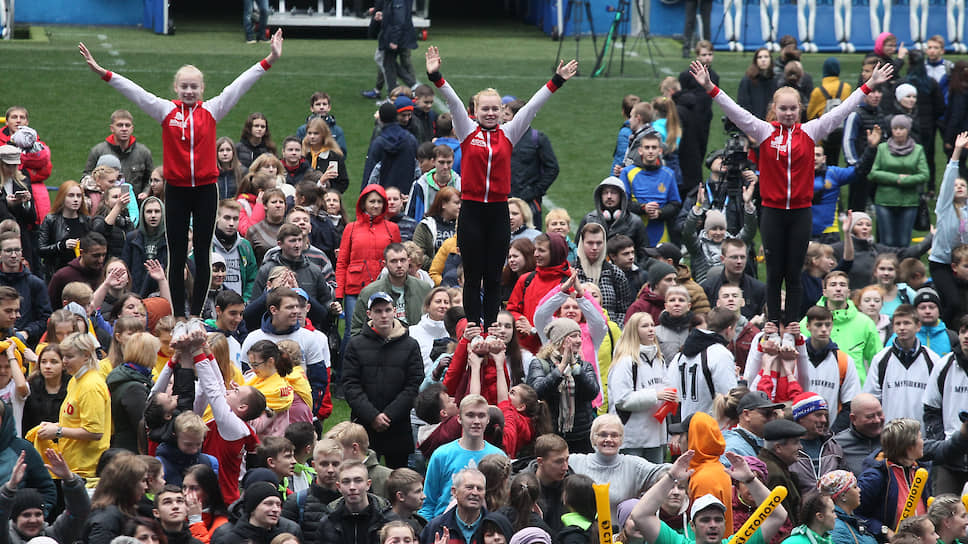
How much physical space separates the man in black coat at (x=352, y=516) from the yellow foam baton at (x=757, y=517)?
2.23m

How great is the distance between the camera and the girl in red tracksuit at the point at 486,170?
9109 mm

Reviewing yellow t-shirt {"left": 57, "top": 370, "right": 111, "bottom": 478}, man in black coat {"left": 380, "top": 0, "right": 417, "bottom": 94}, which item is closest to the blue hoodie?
yellow t-shirt {"left": 57, "top": 370, "right": 111, "bottom": 478}

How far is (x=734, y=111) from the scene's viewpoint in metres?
9.19

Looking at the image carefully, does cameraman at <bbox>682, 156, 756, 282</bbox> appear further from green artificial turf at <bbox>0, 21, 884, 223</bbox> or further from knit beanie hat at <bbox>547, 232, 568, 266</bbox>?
green artificial turf at <bbox>0, 21, 884, 223</bbox>

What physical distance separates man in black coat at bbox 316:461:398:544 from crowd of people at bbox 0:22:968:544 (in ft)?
0.06

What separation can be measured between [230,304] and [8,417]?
2.42 m

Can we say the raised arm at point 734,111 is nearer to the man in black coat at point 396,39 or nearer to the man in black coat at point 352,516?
the man in black coat at point 352,516

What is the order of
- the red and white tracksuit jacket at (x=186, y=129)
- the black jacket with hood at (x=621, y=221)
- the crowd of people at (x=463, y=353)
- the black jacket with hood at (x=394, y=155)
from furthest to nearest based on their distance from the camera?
1. the black jacket with hood at (x=394, y=155)
2. the black jacket with hood at (x=621, y=221)
3. the red and white tracksuit jacket at (x=186, y=129)
4. the crowd of people at (x=463, y=353)

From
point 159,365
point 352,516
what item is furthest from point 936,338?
point 159,365

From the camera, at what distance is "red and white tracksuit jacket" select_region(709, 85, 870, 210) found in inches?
363

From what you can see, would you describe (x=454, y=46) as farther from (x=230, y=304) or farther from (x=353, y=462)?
(x=353, y=462)

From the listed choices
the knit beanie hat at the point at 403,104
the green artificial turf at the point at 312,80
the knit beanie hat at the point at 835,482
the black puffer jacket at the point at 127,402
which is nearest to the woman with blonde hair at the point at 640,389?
the knit beanie hat at the point at 835,482

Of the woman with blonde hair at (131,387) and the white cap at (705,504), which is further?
the woman with blonde hair at (131,387)

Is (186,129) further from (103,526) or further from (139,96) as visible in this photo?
(103,526)
